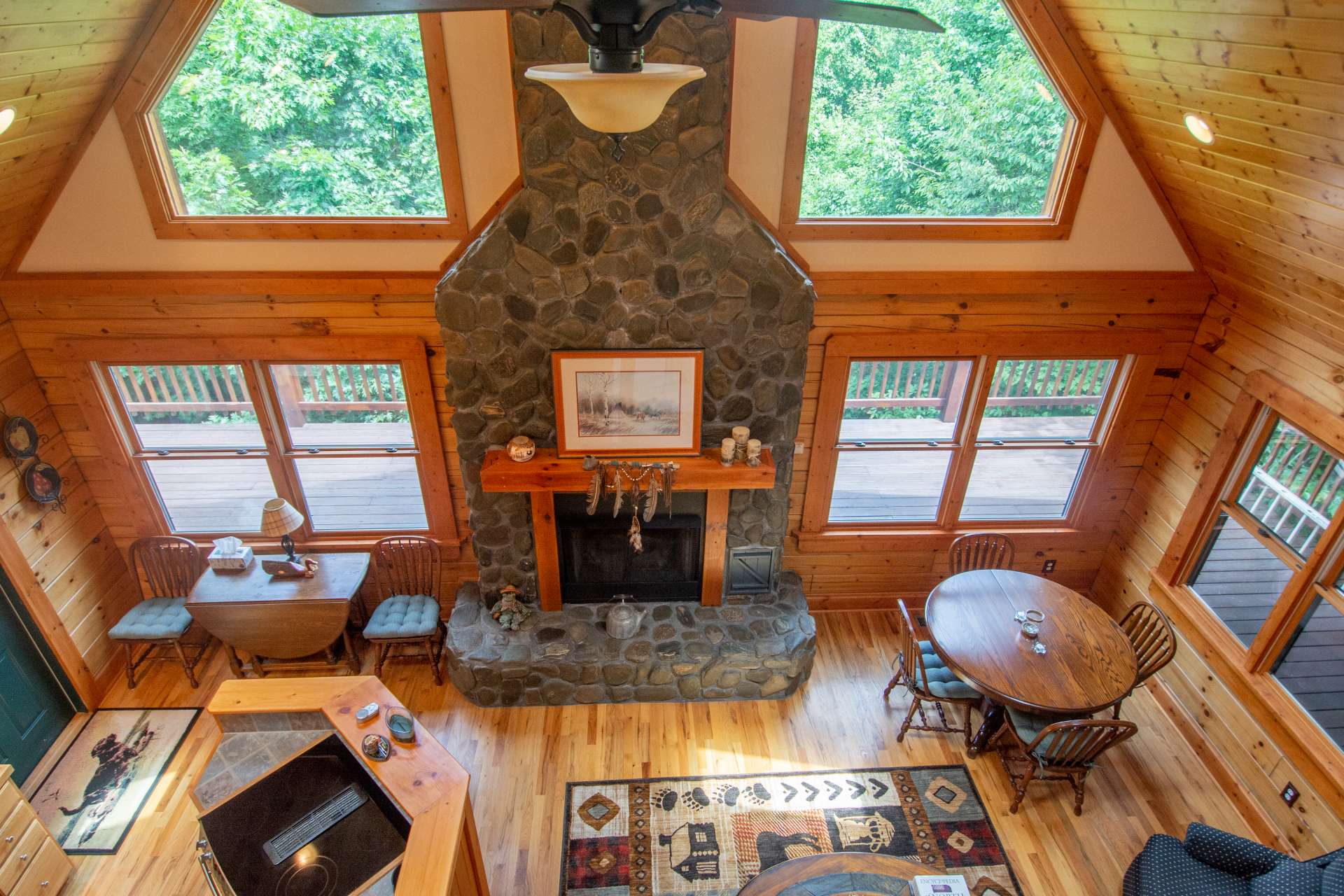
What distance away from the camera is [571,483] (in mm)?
3965

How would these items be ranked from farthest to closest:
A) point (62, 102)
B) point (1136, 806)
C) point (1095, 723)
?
point (1136, 806) → point (1095, 723) → point (62, 102)

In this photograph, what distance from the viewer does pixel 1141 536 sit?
4.64 metres

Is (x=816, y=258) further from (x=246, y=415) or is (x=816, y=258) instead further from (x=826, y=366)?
(x=246, y=415)

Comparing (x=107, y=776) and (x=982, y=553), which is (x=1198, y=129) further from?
(x=107, y=776)

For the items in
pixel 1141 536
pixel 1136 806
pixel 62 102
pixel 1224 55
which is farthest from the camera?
pixel 1141 536

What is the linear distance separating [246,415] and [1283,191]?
17.3ft

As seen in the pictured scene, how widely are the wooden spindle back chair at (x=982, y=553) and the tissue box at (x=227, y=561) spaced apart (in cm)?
431

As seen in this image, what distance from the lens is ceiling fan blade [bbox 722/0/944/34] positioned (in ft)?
5.06

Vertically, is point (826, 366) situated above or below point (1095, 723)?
above

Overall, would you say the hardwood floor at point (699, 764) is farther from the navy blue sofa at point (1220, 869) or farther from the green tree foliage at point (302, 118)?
the green tree foliage at point (302, 118)

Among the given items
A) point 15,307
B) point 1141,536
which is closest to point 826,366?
point 1141,536

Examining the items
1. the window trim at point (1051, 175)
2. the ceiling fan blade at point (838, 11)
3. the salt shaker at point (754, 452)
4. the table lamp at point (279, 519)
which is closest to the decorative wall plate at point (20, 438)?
the table lamp at point (279, 519)

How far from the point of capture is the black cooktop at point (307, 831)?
254cm

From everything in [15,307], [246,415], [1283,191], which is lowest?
[246,415]
